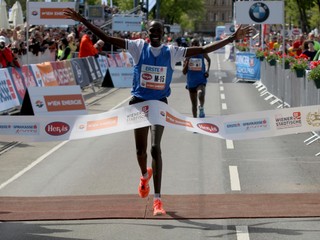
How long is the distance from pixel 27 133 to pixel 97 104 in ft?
46.9

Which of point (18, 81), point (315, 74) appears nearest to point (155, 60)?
point (315, 74)

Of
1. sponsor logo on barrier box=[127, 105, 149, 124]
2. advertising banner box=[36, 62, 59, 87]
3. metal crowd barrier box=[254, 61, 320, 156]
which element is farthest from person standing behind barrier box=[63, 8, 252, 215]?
advertising banner box=[36, 62, 59, 87]

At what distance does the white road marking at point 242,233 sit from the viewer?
26.2ft

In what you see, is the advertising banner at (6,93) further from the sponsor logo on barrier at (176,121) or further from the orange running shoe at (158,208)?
the orange running shoe at (158,208)

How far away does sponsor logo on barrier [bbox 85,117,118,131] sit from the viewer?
9422mm

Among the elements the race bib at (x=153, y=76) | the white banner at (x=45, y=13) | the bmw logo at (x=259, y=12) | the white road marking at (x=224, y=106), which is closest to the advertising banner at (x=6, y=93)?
the white road marking at (x=224, y=106)

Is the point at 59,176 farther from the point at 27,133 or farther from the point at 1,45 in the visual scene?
the point at 1,45

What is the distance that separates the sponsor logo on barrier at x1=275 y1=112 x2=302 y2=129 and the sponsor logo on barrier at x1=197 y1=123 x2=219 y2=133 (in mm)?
796

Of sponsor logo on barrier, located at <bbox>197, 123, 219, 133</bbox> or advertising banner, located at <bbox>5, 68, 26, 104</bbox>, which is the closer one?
sponsor logo on barrier, located at <bbox>197, 123, 219, 133</bbox>

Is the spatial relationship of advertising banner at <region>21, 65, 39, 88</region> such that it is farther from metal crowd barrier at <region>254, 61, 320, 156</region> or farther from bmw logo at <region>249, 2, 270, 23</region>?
bmw logo at <region>249, 2, 270, 23</region>

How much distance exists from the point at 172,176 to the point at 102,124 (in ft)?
8.04

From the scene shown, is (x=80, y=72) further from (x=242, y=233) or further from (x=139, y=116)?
(x=242, y=233)

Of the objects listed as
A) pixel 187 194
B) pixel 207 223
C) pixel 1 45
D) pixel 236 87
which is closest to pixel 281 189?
pixel 187 194

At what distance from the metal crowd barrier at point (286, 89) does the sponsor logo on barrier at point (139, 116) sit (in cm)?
530
